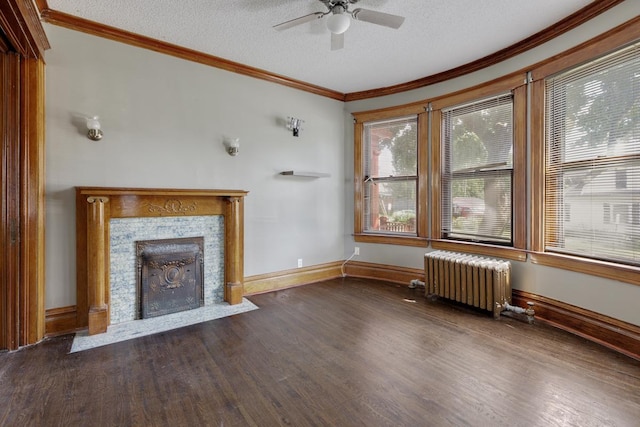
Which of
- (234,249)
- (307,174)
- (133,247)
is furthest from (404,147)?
(133,247)

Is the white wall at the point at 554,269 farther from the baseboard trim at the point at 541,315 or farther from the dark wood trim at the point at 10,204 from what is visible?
the dark wood trim at the point at 10,204

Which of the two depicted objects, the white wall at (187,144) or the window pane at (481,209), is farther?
the window pane at (481,209)

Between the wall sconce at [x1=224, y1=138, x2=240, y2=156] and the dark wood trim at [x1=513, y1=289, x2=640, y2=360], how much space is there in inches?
142

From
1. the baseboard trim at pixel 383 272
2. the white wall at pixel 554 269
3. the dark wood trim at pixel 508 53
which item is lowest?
the baseboard trim at pixel 383 272

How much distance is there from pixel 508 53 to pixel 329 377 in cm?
368

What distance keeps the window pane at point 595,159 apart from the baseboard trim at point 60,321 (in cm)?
465

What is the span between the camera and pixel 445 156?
389 cm

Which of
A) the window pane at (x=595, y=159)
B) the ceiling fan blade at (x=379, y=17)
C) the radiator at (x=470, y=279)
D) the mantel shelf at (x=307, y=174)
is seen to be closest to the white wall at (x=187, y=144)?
the mantel shelf at (x=307, y=174)

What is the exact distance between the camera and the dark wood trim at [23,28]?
1.92 metres

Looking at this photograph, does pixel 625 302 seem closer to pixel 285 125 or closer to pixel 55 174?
pixel 285 125

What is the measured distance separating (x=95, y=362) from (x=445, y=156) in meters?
4.19

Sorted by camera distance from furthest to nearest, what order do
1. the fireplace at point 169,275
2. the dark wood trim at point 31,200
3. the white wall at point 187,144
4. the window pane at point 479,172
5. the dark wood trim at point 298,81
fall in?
the window pane at point 479,172 → the fireplace at point 169,275 → the white wall at point 187,144 → the dark wood trim at point 298,81 → the dark wood trim at point 31,200

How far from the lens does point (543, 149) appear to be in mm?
2959

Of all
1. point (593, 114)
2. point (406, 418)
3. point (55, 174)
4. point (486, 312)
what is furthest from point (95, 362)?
point (593, 114)
